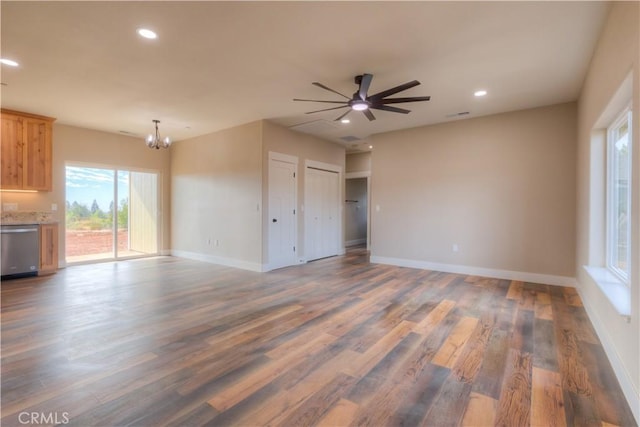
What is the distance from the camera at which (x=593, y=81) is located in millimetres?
3314

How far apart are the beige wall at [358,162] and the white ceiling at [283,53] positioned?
11.7 ft

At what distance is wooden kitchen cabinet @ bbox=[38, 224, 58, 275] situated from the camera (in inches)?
212

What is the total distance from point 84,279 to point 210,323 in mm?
3340

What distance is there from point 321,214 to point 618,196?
16.6 feet

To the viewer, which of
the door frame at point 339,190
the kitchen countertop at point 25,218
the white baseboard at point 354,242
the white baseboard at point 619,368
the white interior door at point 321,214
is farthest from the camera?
the white baseboard at point 354,242

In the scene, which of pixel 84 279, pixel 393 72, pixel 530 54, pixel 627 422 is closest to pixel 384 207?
pixel 393 72

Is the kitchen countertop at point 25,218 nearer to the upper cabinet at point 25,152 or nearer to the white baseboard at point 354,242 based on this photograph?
the upper cabinet at point 25,152

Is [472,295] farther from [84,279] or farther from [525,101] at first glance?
[84,279]

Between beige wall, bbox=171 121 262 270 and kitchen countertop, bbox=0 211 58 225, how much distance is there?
2.45 meters

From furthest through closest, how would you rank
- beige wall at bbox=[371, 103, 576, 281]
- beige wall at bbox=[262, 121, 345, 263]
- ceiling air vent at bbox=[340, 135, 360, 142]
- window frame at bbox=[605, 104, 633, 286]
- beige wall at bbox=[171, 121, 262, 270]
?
ceiling air vent at bbox=[340, 135, 360, 142] < beige wall at bbox=[171, 121, 262, 270] < beige wall at bbox=[262, 121, 345, 263] < beige wall at bbox=[371, 103, 576, 281] < window frame at bbox=[605, 104, 633, 286]

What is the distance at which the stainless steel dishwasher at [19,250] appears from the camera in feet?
16.3

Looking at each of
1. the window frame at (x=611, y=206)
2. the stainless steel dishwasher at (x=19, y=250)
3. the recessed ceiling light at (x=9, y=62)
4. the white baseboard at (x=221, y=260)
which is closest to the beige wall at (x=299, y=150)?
the white baseboard at (x=221, y=260)

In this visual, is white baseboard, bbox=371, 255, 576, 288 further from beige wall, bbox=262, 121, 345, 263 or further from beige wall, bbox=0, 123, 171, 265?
beige wall, bbox=0, 123, 171, 265

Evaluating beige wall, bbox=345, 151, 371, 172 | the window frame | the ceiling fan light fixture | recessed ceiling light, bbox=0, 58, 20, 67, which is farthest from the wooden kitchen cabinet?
the window frame
